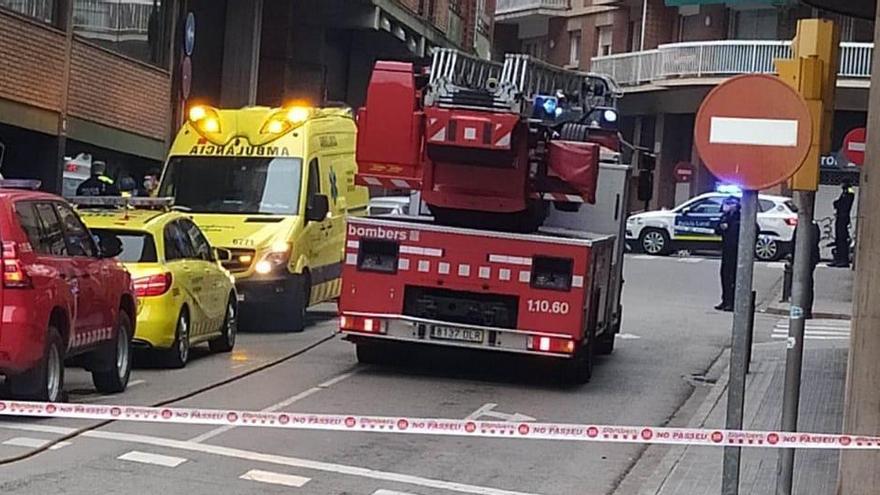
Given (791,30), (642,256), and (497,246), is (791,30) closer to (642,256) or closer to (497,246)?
(642,256)

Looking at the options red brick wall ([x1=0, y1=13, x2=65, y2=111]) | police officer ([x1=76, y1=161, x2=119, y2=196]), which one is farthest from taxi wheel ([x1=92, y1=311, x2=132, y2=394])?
red brick wall ([x1=0, y1=13, x2=65, y2=111])

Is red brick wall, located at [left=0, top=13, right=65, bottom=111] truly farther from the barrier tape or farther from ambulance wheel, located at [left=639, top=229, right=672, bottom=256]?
ambulance wheel, located at [left=639, top=229, right=672, bottom=256]

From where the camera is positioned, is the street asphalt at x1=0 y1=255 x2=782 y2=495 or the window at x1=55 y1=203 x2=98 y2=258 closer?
the street asphalt at x1=0 y1=255 x2=782 y2=495

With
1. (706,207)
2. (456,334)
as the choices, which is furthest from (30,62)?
(706,207)

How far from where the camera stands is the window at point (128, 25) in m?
23.5

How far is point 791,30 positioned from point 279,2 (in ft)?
75.4

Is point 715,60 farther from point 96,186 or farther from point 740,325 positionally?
point 740,325

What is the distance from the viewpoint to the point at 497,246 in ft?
49.0

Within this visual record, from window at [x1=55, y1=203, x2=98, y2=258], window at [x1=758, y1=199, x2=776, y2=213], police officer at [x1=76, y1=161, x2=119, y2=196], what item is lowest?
window at [x1=55, y1=203, x2=98, y2=258]

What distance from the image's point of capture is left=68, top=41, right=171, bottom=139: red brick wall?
2314 cm

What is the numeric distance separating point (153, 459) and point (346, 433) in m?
1.99

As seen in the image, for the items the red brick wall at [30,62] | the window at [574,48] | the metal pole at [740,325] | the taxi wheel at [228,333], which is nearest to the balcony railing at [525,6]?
the window at [574,48]

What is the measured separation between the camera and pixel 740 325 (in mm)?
7945

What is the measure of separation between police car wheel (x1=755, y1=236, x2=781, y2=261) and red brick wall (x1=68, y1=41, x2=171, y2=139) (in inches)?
677
